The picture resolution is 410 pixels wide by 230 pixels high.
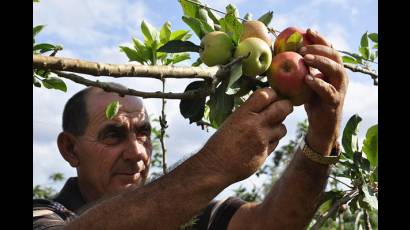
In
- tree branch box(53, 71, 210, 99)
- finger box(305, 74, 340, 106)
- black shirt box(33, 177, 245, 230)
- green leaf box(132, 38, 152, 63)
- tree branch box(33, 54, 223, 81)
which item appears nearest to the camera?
tree branch box(33, 54, 223, 81)

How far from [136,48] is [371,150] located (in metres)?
1.08

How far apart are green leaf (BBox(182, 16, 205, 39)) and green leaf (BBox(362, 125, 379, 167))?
94 cm

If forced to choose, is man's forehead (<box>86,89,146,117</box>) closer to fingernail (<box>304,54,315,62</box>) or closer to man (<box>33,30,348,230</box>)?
man (<box>33,30,348,230</box>)

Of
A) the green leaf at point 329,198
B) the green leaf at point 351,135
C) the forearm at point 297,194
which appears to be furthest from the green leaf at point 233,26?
the green leaf at point 329,198

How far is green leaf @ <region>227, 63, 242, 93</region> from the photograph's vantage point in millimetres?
1675

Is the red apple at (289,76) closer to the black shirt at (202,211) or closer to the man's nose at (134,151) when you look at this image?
the black shirt at (202,211)

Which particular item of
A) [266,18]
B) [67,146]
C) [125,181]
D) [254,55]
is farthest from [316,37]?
[67,146]

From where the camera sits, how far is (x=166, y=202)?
6.30 ft

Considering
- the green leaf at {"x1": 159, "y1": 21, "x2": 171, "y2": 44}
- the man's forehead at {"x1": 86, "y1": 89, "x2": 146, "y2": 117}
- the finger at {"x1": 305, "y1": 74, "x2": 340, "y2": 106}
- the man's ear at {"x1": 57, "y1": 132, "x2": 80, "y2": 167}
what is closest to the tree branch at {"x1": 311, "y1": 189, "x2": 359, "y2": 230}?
the finger at {"x1": 305, "y1": 74, "x2": 340, "y2": 106}

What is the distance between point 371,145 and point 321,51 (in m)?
0.65

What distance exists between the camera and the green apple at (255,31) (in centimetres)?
189

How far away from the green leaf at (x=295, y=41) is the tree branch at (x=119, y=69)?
32 cm

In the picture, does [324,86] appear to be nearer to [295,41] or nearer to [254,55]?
[295,41]
